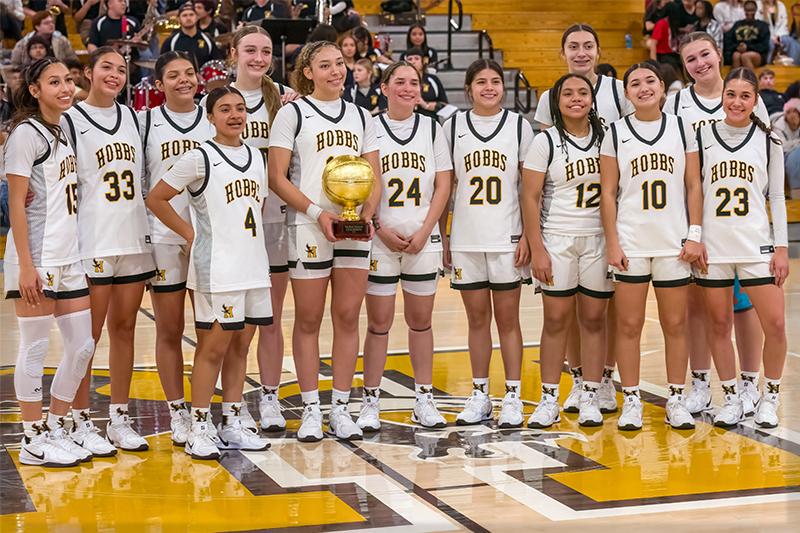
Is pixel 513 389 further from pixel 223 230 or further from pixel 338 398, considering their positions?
pixel 223 230

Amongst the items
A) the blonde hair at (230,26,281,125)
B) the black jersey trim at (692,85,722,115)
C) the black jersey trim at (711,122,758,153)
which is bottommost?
the black jersey trim at (711,122,758,153)

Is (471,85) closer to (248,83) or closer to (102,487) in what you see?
(248,83)

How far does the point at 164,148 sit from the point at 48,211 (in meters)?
0.65

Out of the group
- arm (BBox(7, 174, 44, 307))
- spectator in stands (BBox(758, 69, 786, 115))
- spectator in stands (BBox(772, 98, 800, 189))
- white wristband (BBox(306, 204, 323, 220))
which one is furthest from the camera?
spectator in stands (BBox(758, 69, 786, 115))

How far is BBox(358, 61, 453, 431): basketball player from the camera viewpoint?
4559mm

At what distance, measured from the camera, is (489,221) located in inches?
181

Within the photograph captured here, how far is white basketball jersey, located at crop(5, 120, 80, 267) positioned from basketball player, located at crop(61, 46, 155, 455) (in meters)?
0.16

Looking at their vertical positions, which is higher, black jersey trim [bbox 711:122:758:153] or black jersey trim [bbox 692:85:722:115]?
black jersey trim [bbox 692:85:722:115]

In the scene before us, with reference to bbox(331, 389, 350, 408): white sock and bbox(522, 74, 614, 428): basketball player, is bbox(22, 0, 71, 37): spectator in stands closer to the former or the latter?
bbox(331, 389, 350, 408): white sock

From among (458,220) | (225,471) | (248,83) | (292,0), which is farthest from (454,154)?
(292,0)

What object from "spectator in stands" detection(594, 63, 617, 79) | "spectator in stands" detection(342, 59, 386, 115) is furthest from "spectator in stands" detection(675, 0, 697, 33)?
"spectator in stands" detection(594, 63, 617, 79)

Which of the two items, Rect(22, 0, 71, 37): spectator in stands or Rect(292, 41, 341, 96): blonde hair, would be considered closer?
Rect(292, 41, 341, 96): blonde hair

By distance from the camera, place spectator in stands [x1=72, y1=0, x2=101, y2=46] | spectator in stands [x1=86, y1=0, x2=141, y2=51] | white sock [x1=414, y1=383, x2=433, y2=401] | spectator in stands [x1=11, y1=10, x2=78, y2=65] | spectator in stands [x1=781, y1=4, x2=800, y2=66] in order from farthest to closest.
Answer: spectator in stands [x1=781, y1=4, x2=800, y2=66]
spectator in stands [x1=72, y1=0, x2=101, y2=46]
spectator in stands [x1=86, y1=0, x2=141, y2=51]
spectator in stands [x1=11, y1=10, x2=78, y2=65]
white sock [x1=414, y1=383, x2=433, y2=401]

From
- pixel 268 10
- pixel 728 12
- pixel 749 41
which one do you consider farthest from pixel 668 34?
pixel 268 10
